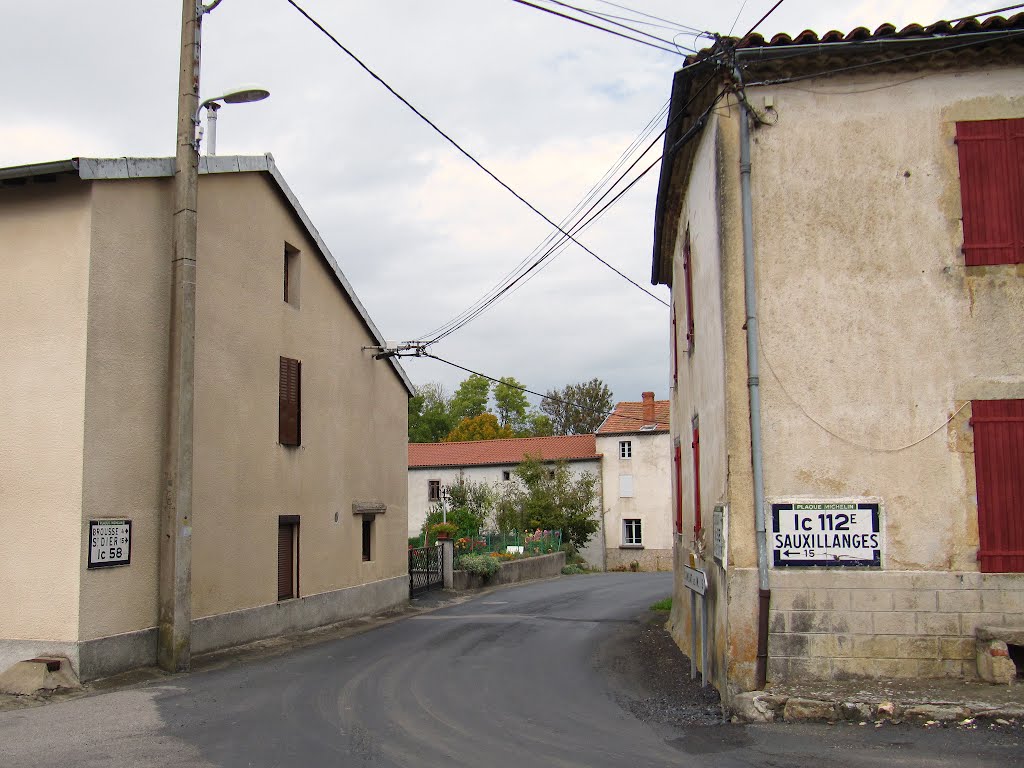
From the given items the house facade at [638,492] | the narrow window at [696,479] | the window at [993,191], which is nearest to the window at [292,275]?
the narrow window at [696,479]

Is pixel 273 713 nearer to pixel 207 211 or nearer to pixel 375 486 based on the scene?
pixel 207 211

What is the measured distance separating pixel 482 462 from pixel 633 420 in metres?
8.44

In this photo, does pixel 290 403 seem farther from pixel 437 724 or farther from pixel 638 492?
pixel 638 492

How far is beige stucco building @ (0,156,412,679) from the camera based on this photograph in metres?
10.1

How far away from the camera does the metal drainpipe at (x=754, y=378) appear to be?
8.32m

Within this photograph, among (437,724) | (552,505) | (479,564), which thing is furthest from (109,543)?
(552,505)

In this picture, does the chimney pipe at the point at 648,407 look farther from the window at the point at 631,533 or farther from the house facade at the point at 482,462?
the window at the point at 631,533

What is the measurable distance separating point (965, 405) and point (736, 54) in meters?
4.14

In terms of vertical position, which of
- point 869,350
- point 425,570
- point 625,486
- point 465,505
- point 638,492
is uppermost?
point 869,350

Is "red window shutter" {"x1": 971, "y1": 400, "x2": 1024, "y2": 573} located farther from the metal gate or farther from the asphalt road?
the metal gate

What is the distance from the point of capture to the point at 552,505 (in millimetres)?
41594

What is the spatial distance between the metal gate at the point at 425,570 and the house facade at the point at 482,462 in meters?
20.2

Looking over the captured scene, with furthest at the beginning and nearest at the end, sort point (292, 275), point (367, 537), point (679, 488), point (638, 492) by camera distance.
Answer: point (638, 492), point (367, 537), point (292, 275), point (679, 488)

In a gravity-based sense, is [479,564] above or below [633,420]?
Result: below
